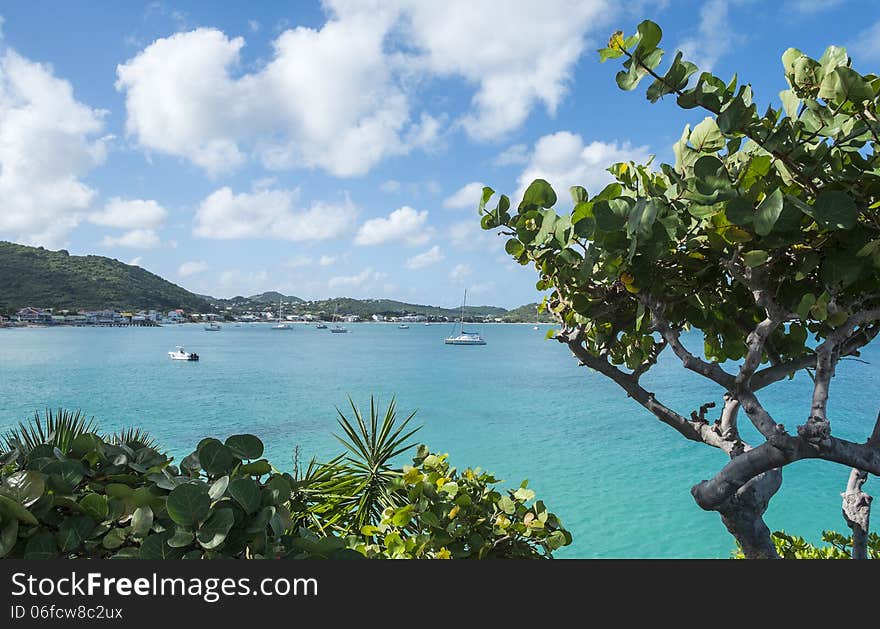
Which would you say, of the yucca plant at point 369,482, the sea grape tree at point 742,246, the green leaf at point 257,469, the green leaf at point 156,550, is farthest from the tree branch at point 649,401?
the green leaf at point 156,550

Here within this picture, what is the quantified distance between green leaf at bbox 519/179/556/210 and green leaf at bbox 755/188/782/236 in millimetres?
711

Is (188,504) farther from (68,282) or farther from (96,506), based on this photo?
(68,282)

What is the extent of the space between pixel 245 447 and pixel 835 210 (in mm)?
1644

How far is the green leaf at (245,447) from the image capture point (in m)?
1.40

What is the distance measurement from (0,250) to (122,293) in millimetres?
18579

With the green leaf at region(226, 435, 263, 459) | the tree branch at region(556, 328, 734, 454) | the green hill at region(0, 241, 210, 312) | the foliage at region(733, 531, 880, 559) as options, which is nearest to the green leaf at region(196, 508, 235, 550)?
the green leaf at region(226, 435, 263, 459)

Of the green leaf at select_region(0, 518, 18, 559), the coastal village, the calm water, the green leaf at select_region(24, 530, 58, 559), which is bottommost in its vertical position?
the calm water

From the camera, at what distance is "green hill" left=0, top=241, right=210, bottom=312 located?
290 ft

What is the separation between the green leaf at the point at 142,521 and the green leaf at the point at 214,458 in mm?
164

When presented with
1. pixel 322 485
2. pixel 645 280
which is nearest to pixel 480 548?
pixel 645 280

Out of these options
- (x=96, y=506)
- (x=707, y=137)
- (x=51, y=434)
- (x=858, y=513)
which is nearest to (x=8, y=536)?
(x=96, y=506)

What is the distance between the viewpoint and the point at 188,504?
3.73ft

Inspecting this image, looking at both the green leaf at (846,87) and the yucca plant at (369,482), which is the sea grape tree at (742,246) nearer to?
the green leaf at (846,87)

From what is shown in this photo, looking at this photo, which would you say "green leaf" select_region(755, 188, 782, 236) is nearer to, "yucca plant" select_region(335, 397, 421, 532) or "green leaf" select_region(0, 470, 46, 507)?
"green leaf" select_region(0, 470, 46, 507)
